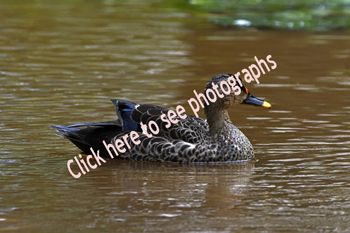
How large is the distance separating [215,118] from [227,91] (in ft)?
1.28

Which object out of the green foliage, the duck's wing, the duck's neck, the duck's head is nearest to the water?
the duck's wing

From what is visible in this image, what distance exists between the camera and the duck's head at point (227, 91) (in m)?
9.14

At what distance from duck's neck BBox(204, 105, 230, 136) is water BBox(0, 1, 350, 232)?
57 cm

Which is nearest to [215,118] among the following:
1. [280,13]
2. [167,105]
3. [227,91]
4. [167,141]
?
[227,91]

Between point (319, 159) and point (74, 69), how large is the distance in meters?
7.32

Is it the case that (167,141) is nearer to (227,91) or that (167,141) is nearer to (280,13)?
(227,91)

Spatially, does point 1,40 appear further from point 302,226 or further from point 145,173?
point 302,226

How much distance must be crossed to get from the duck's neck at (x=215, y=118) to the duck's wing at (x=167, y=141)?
0.14 m

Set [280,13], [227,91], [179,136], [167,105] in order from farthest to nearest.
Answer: [280,13], [167,105], [227,91], [179,136]

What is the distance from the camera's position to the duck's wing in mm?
9023

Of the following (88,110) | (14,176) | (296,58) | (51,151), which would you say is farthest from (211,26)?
(14,176)

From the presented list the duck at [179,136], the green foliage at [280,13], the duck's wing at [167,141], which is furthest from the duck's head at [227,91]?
the green foliage at [280,13]

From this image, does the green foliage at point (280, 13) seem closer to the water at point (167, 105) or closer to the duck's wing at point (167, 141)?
the water at point (167, 105)

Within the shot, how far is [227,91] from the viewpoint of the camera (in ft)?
30.1
